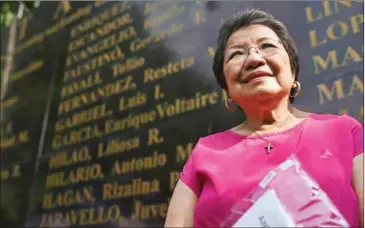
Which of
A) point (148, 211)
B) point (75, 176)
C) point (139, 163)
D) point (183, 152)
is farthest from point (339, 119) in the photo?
point (75, 176)

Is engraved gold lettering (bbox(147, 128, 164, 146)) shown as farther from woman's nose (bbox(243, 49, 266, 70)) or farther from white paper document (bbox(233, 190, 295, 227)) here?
white paper document (bbox(233, 190, 295, 227))

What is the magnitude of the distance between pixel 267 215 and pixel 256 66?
357 mm

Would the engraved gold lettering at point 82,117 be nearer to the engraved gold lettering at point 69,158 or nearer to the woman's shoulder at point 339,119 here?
the engraved gold lettering at point 69,158

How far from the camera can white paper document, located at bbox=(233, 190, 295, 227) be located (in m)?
0.75

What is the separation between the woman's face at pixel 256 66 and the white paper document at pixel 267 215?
27 centimetres

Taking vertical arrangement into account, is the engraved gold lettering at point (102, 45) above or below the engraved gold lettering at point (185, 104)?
above

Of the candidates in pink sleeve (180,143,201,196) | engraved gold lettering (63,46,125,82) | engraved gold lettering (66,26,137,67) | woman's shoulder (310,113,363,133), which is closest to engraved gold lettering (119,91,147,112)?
engraved gold lettering (63,46,125,82)

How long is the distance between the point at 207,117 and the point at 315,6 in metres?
0.73

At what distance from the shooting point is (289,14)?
2.08 m

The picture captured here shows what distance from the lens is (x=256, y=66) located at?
3.24ft

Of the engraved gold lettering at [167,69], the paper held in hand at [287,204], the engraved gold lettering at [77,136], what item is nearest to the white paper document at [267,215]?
the paper held in hand at [287,204]

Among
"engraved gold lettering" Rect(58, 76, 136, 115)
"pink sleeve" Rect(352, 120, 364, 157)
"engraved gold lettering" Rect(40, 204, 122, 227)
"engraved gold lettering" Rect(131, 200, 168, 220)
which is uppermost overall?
"engraved gold lettering" Rect(58, 76, 136, 115)

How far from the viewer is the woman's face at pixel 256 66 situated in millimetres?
980

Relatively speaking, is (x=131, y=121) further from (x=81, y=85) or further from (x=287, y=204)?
(x=287, y=204)
